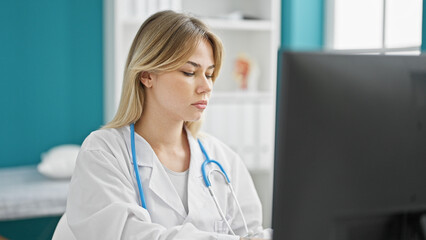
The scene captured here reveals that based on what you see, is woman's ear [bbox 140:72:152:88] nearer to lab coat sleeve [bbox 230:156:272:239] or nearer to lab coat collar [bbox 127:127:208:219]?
lab coat collar [bbox 127:127:208:219]

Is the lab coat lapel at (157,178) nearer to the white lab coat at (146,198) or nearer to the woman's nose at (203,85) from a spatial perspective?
the white lab coat at (146,198)

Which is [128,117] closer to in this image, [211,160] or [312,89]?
[211,160]

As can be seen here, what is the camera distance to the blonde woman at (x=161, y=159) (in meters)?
1.36

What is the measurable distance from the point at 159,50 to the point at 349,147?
81 centimetres

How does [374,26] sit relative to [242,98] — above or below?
above

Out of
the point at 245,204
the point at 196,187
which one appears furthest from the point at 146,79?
the point at 245,204

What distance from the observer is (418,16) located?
250 centimetres

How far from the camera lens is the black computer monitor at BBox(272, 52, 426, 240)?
0.76 m

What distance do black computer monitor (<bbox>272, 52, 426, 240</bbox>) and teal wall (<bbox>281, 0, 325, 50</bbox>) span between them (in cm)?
233

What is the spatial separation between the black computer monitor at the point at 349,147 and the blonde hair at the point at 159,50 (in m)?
0.73

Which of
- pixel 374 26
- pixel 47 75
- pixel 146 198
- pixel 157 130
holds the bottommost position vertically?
pixel 146 198

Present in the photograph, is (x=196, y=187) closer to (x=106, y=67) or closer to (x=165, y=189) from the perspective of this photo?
(x=165, y=189)

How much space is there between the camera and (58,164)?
282 cm

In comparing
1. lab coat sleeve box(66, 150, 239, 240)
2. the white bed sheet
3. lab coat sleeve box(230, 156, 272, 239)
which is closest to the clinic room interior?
the white bed sheet
